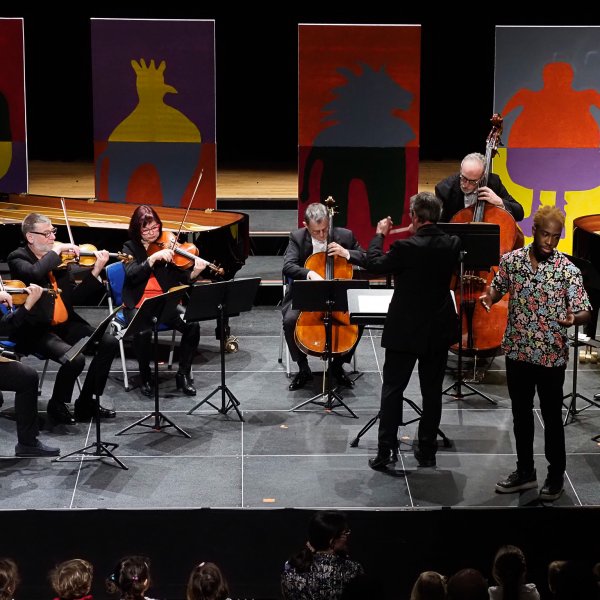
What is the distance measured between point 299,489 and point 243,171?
8.17m

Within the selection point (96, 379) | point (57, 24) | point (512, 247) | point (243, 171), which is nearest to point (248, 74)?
point (243, 171)

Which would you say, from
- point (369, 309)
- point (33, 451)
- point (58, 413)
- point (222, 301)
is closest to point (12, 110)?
point (58, 413)

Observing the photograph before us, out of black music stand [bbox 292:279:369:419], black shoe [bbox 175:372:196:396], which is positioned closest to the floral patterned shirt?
black music stand [bbox 292:279:369:419]

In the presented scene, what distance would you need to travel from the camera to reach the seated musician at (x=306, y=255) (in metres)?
6.75

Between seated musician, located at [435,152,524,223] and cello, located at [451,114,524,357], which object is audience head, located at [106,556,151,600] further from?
seated musician, located at [435,152,524,223]

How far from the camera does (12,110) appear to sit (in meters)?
9.12

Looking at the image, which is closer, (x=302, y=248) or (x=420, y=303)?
(x=420, y=303)

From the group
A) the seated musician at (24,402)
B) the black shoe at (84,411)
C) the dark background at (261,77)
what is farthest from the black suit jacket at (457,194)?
the dark background at (261,77)

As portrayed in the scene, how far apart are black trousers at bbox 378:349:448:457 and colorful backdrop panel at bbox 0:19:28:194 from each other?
5016 mm

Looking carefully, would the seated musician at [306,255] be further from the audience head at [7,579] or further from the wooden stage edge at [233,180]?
the wooden stage edge at [233,180]

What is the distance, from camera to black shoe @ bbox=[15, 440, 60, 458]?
5.79m

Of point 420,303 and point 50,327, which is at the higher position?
point 420,303

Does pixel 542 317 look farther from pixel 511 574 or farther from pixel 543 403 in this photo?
pixel 511 574

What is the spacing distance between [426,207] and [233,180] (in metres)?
7.36
